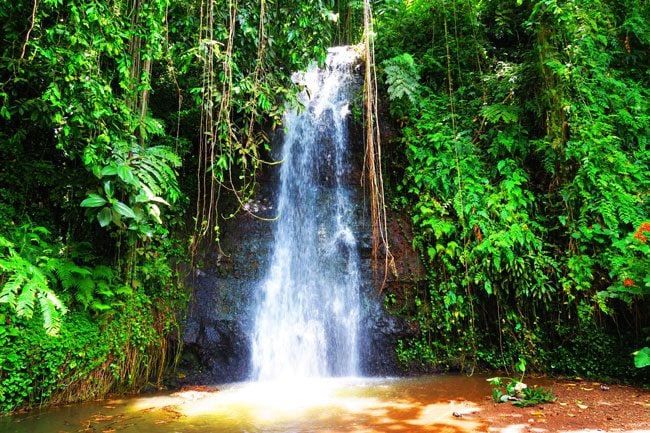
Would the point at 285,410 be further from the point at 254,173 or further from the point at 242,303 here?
the point at 254,173

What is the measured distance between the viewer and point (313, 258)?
24.9 feet

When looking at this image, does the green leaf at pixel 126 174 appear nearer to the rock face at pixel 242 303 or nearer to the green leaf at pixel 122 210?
the green leaf at pixel 122 210

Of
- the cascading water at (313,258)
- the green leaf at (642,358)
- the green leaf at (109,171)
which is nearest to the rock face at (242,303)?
the cascading water at (313,258)

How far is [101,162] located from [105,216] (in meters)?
0.65

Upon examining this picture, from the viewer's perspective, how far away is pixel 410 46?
984 cm

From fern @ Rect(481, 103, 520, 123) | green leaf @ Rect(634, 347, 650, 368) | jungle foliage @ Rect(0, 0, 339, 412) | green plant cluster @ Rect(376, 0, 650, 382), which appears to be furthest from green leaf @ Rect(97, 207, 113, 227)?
green leaf @ Rect(634, 347, 650, 368)

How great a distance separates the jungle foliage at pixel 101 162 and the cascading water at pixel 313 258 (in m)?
1.12

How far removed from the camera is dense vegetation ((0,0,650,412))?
4863 mm

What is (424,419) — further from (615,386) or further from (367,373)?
(615,386)

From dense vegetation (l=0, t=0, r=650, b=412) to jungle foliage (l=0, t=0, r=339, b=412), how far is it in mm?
28

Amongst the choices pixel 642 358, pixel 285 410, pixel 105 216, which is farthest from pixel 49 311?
pixel 642 358

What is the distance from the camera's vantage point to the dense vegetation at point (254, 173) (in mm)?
4863

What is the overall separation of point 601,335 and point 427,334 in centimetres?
239

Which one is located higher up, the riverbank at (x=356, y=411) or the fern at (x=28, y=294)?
the fern at (x=28, y=294)
